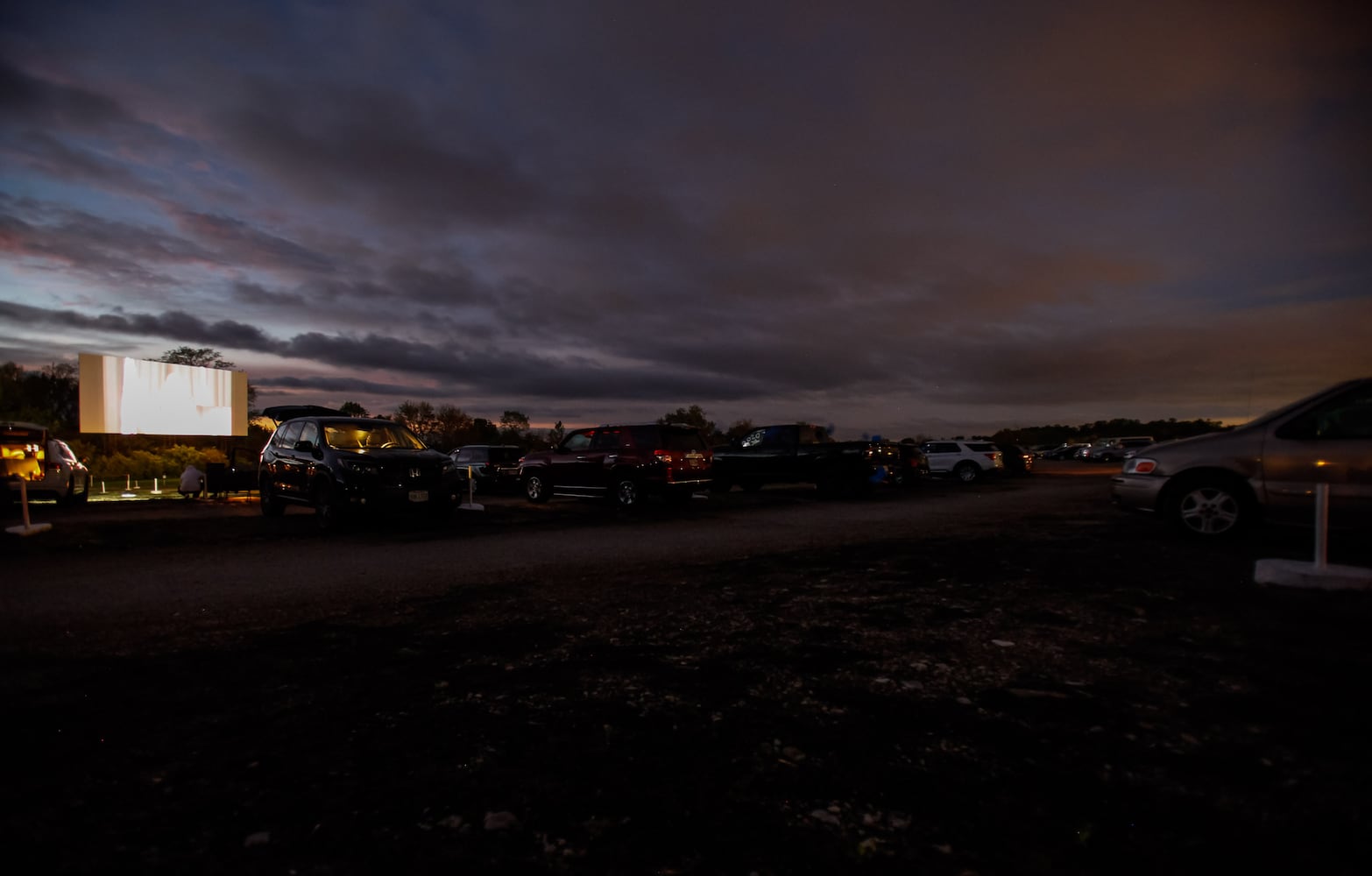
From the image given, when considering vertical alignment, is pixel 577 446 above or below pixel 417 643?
above

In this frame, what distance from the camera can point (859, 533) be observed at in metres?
9.62

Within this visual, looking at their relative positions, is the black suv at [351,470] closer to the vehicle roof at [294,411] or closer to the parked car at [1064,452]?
the vehicle roof at [294,411]

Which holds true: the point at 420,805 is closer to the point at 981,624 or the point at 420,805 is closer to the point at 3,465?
the point at 981,624

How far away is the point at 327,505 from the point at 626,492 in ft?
19.6

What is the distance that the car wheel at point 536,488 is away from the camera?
16594 millimetres

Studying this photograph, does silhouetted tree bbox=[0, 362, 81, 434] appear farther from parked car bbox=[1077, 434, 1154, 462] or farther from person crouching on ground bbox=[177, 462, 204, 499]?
parked car bbox=[1077, 434, 1154, 462]

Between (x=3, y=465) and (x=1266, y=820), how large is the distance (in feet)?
58.1

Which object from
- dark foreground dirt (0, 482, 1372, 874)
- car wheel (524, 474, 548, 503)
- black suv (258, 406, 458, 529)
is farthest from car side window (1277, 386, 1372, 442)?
car wheel (524, 474, 548, 503)

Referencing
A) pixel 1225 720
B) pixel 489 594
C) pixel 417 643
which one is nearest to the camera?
pixel 1225 720

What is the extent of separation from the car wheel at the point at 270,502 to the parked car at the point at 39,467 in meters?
3.69

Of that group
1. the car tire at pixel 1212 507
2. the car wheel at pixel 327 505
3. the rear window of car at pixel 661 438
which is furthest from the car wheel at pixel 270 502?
the car tire at pixel 1212 507

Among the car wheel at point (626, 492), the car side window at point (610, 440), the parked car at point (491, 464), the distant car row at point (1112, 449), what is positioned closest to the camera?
the car wheel at point (626, 492)

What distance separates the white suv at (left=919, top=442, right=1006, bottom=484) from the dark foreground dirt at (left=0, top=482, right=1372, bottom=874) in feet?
72.2

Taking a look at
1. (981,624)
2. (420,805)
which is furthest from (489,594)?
(981,624)
